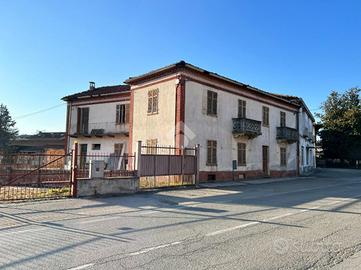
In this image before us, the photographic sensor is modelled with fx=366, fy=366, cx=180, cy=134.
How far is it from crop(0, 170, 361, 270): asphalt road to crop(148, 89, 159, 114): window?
42.1 feet

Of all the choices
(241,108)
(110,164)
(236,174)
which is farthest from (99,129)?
(110,164)

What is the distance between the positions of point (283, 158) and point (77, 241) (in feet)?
94.8

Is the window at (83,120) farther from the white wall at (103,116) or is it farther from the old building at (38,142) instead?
the old building at (38,142)

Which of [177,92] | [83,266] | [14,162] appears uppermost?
[177,92]

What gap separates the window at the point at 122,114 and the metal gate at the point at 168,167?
10.6 m

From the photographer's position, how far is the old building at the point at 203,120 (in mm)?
22875

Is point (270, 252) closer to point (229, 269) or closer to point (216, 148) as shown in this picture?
point (229, 269)

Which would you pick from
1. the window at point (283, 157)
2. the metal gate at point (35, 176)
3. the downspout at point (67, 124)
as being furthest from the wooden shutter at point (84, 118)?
the metal gate at point (35, 176)

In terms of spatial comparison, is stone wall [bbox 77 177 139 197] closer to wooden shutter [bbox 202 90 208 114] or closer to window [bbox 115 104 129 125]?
wooden shutter [bbox 202 90 208 114]

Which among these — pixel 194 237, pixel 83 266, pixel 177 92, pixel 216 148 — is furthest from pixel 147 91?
pixel 83 266

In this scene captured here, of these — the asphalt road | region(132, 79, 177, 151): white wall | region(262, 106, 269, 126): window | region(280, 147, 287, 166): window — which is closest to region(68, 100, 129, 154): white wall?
region(132, 79, 177, 151): white wall

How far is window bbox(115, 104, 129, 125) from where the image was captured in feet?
104

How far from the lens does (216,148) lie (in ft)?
80.8

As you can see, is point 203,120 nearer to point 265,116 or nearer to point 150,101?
point 150,101
